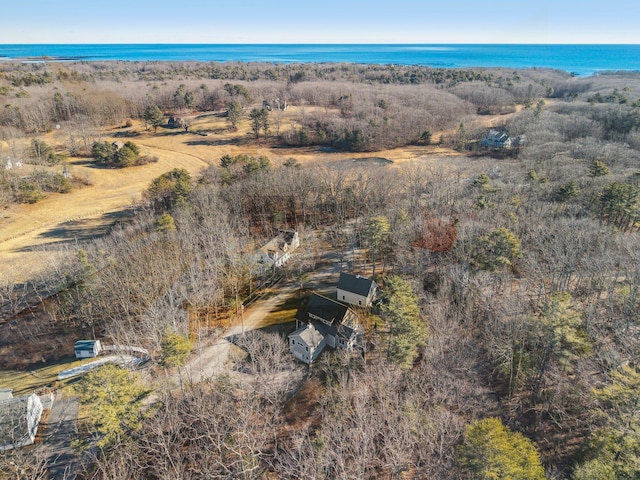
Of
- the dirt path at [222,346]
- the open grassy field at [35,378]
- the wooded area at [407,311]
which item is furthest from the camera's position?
the dirt path at [222,346]

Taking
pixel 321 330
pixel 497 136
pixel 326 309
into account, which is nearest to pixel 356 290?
pixel 326 309

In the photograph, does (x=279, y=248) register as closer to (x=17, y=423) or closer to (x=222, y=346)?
(x=222, y=346)

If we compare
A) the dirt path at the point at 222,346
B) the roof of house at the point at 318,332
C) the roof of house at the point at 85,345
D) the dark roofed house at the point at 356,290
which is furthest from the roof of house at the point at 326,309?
the roof of house at the point at 85,345

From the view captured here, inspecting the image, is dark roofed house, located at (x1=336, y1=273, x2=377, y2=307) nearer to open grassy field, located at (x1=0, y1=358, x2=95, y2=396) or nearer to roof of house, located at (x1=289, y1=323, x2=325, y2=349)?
roof of house, located at (x1=289, y1=323, x2=325, y2=349)

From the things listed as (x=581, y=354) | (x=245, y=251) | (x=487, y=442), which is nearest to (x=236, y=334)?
(x=245, y=251)

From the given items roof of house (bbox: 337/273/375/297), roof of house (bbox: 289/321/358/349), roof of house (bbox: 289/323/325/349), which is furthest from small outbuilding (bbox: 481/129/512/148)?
roof of house (bbox: 289/323/325/349)

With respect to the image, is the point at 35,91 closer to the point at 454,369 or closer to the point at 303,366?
the point at 303,366

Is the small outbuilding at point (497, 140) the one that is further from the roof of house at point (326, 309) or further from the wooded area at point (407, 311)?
the roof of house at point (326, 309)
